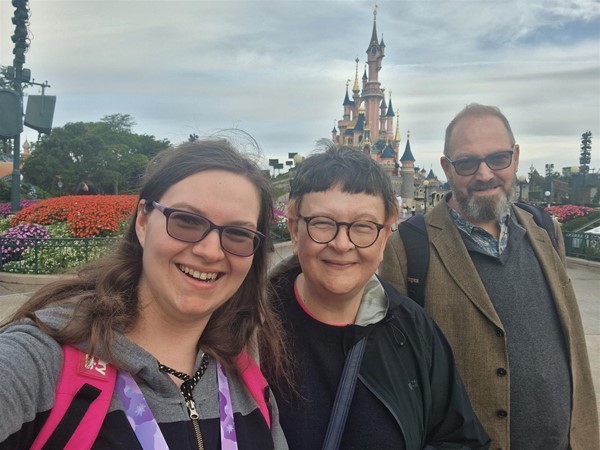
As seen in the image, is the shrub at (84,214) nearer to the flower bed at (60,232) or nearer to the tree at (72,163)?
the flower bed at (60,232)

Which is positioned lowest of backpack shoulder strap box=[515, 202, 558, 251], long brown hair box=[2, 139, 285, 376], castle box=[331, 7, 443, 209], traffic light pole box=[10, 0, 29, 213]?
long brown hair box=[2, 139, 285, 376]

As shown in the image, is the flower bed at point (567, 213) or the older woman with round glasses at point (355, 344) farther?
the flower bed at point (567, 213)

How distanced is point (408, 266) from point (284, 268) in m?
0.81

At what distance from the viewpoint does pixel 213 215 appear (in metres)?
1.50

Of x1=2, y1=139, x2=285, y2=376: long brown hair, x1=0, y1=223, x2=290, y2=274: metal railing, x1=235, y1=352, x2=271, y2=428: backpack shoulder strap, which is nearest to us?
x1=2, y1=139, x2=285, y2=376: long brown hair

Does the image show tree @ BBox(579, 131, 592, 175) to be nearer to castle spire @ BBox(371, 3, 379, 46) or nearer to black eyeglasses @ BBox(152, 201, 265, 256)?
black eyeglasses @ BBox(152, 201, 265, 256)

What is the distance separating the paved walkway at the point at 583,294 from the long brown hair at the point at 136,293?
2.95 m

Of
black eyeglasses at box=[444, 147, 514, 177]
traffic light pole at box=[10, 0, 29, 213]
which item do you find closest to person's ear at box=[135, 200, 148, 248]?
black eyeglasses at box=[444, 147, 514, 177]

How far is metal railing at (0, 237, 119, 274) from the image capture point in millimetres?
8398

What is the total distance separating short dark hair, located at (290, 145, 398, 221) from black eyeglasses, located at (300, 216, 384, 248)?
0.38ft

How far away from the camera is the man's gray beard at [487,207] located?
8.53ft

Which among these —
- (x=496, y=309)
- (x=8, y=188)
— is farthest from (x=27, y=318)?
(x=8, y=188)

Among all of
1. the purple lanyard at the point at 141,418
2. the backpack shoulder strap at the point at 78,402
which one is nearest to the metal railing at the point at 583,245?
the purple lanyard at the point at 141,418

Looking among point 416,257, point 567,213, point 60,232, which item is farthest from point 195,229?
point 567,213
